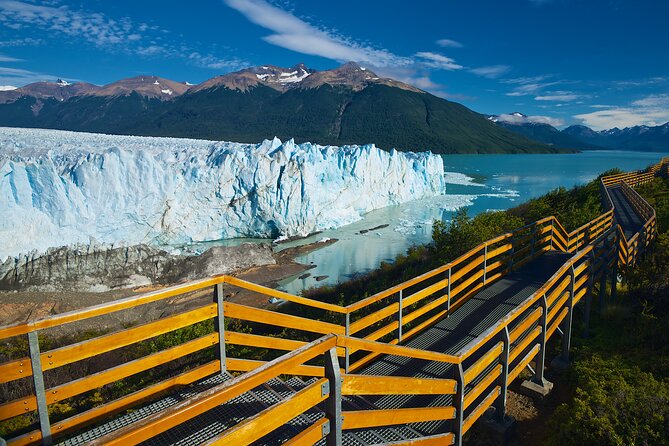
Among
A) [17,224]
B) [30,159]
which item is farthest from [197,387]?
[30,159]

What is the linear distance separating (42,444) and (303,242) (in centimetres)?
2183

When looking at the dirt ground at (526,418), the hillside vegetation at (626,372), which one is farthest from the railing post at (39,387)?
the hillside vegetation at (626,372)

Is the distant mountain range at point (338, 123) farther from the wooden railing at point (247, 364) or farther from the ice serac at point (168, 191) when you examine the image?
the wooden railing at point (247, 364)

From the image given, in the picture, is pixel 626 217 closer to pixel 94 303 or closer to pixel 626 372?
pixel 626 372

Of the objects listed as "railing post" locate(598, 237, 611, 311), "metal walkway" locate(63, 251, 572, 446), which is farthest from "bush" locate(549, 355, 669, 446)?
"railing post" locate(598, 237, 611, 311)

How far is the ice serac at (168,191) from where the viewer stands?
16625 mm

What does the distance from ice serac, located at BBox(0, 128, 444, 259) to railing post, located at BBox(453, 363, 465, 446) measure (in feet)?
60.4

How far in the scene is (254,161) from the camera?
24094 mm

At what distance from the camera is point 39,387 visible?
222cm

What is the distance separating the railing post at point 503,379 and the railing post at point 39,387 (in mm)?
3199

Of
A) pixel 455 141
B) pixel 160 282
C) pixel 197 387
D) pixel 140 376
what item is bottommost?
pixel 160 282

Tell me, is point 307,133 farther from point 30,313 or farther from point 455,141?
point 30,313

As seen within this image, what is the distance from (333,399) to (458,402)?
1297 mm

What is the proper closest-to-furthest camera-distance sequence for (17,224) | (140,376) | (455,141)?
1. (140,376)
2. (17,224)
3. (455,141)
